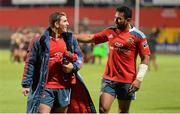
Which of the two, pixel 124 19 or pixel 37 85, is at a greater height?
pixel 124 19

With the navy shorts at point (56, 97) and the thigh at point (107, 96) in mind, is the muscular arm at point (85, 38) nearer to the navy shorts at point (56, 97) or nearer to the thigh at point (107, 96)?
the thigh at point (107, 96)

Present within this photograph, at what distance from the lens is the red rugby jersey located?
10992 millimetres

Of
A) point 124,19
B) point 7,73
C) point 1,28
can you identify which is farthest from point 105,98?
point 1,28

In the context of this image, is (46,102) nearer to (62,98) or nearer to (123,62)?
(62,98)

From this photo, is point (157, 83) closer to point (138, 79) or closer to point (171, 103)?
point (171, 103)

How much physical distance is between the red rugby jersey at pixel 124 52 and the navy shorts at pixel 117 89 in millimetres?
67

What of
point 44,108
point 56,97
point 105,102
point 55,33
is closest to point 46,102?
point 44,108

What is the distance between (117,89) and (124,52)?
618 millimetres

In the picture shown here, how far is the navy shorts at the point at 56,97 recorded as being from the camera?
980 cm

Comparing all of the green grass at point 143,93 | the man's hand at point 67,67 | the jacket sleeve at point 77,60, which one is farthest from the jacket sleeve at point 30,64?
the green grass at point 143,93

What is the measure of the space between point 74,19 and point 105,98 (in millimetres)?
43084

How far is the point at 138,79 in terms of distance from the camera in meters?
10.9

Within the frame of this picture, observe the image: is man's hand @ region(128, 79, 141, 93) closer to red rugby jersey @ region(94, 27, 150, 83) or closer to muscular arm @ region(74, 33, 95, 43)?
red rugby jersey @ region(94, 27, 150, 83)

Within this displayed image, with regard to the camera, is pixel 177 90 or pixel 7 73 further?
pixel 7 73
